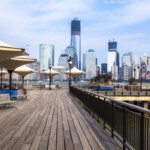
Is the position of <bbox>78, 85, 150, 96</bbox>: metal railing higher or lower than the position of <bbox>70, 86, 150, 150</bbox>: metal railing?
lower

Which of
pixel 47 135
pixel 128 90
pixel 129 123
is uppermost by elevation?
pixel 129 123

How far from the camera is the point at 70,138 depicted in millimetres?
5246

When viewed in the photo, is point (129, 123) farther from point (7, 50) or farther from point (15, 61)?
point (15, 61)

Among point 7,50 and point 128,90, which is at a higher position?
point 7,50

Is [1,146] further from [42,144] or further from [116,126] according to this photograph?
[116,126]

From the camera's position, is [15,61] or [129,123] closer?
[129,123]

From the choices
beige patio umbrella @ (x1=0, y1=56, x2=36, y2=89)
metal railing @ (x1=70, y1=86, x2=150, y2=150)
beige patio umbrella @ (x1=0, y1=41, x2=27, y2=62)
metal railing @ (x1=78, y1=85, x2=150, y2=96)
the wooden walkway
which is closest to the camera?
metal railing @ (x1=70, y1=86, x2=150, y2=150)

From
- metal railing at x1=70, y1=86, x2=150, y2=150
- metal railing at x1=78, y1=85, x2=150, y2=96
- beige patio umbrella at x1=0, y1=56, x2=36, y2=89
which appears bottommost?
metal railing at x1=78, y1=85, x2=150, y2=96

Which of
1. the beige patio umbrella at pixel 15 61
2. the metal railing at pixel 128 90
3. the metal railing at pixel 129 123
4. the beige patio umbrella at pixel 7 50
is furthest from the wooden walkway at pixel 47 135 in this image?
the metal railing at pixel 128 90

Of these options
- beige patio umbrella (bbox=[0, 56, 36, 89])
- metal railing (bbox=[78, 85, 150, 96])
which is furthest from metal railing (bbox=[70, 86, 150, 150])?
metal railing (bbox=[78, 85, 150, 96])

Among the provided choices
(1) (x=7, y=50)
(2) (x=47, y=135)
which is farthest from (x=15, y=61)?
(2) (x=47, y=135)

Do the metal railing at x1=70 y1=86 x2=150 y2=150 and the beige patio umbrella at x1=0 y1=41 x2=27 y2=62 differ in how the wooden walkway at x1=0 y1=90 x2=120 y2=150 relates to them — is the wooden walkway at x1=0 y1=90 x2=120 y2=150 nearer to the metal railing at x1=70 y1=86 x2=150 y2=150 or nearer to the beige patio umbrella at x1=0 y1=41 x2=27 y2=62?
the metal railing at x1=70 y1=86 x2=150 y2=150

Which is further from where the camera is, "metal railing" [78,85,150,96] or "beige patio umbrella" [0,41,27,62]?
"metal railing" [78,85,150,96]

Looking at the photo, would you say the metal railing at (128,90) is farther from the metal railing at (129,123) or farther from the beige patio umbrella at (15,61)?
the metal railing at (129,123)
